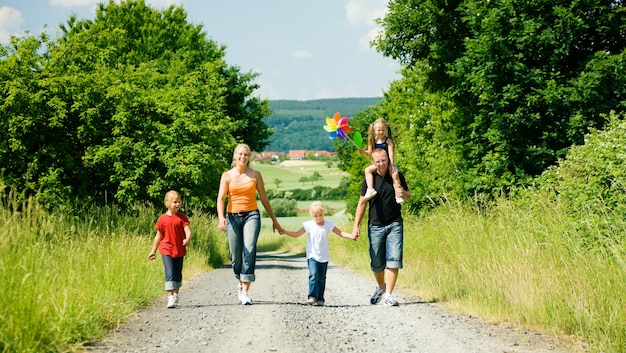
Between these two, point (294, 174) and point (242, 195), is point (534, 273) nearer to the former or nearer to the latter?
point (242, 195)

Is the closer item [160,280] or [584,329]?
[584,329]

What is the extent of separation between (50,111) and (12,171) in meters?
1.95

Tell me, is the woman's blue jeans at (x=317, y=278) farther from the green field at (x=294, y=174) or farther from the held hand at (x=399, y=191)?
the green field at (x=294, y=174)

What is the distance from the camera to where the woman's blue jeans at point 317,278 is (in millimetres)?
9602

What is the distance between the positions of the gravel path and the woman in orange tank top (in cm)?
63

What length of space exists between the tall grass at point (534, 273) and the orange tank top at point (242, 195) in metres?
3.21

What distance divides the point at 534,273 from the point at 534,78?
42.3 feet

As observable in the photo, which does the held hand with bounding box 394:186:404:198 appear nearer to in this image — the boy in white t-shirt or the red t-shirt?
the boy in white t-shirt

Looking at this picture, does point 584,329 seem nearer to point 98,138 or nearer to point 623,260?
point 623,260

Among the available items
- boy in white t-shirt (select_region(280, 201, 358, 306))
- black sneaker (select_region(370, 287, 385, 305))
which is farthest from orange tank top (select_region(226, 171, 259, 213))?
black sneaker (select_region(370, 287, 385, 305))

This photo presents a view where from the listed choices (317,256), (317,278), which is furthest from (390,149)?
(317,278)

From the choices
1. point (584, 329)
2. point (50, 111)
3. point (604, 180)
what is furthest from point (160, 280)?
point (50, 111)

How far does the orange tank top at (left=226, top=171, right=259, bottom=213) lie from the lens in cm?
941

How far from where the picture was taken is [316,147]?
173750mm
